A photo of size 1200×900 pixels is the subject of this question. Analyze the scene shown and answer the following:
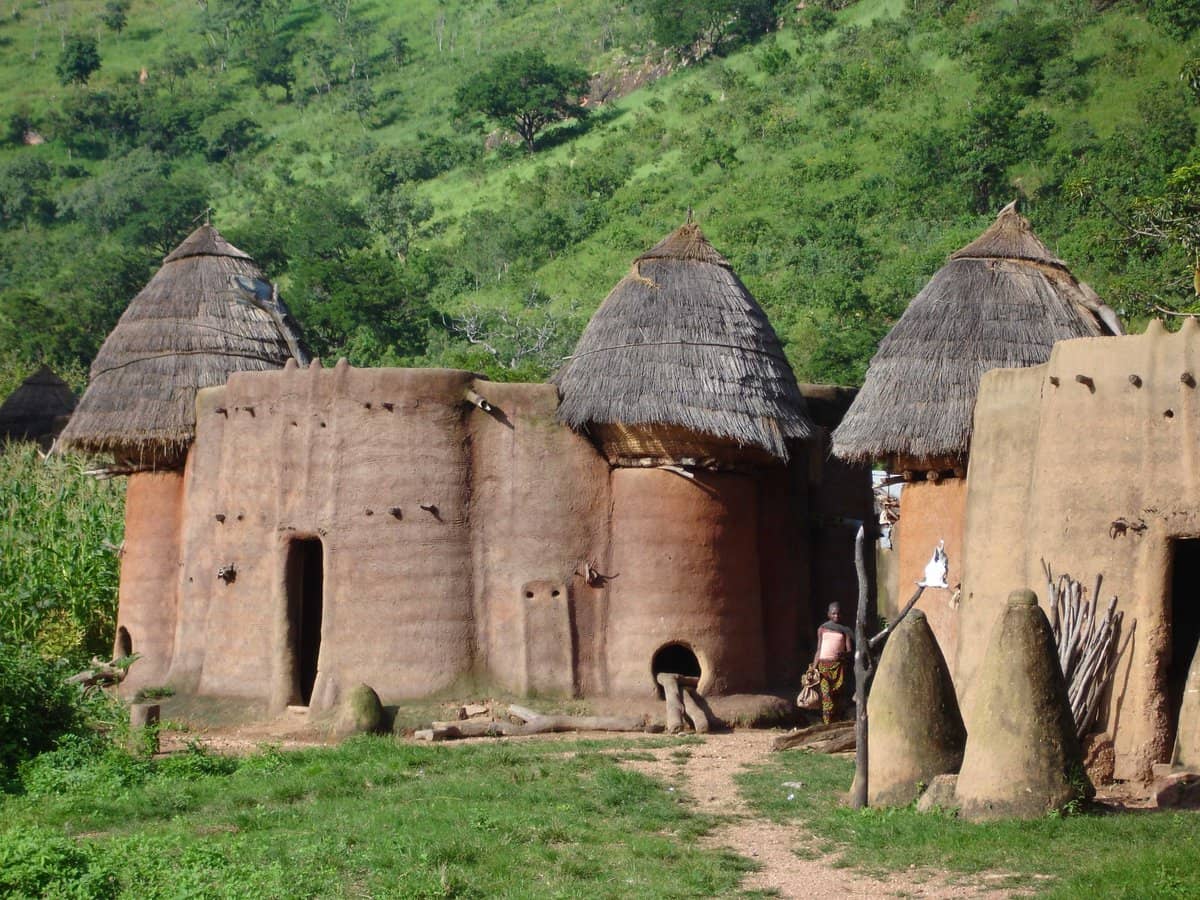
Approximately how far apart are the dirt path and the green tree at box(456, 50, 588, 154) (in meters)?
45.8

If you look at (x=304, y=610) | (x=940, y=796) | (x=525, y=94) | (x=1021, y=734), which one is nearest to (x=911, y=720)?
(x=940, y=796)

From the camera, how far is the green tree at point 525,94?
2260 inches

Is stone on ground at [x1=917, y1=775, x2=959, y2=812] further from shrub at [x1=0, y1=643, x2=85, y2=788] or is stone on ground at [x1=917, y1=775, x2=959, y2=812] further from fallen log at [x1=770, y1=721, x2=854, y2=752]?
shrub at [x1=0, y1=643, x2=85, y2=788]

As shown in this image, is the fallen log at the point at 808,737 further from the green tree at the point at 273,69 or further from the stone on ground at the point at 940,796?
the green tree at the point at 273,69

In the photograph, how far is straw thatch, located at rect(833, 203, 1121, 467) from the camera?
15.0 m

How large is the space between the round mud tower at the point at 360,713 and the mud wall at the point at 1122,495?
5.21m

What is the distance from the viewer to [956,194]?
41.4 meters

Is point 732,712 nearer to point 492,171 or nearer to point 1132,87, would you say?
point 1132,87

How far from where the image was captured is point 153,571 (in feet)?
59.8

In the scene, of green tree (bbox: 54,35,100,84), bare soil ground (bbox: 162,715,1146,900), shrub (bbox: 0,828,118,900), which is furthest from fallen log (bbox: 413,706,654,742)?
green tree (bbox: 54,35,100,84)

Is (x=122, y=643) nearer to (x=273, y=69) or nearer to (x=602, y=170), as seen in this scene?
(x=602, y=170)

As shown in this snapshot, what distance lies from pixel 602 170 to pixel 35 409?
24.3m

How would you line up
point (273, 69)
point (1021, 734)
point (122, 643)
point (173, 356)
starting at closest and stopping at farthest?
point (1021, 734) → point (173, 356) → point (122, 643) → point (273, 69)

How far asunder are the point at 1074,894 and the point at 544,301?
36.0 meters
